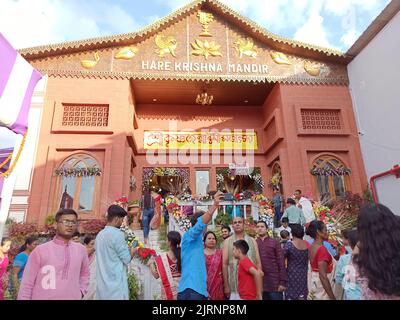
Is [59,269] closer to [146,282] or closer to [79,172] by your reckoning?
[146,282]

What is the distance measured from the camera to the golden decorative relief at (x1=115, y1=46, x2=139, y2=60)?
12.5 meters

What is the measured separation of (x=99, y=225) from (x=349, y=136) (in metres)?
10.0

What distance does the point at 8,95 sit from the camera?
308 cm

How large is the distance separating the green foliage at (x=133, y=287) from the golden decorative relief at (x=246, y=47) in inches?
402

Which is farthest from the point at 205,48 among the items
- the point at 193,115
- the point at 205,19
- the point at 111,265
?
the point at 111,265

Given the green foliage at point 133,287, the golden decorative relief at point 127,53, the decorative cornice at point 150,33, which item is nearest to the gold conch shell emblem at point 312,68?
the decorative cornice at point 150,33

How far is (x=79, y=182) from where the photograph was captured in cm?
1089

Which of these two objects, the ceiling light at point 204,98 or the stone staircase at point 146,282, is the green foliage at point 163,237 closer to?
the stone staircase at point 146,282

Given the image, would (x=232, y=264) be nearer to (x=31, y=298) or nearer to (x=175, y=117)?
(x=31, y=298)

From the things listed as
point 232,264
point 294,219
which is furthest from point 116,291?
point 294,219

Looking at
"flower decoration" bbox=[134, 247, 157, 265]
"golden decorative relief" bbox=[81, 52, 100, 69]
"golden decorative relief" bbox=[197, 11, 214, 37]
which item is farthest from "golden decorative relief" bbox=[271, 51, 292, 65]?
"flower decoration" bbox=[134, 247, 157, 265]

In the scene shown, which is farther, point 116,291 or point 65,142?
point 65,142

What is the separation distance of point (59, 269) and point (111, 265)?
1.64ft

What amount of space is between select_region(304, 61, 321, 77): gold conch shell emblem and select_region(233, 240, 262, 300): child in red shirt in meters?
11.3
